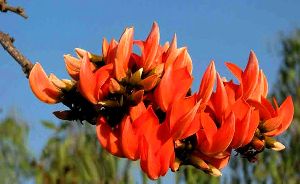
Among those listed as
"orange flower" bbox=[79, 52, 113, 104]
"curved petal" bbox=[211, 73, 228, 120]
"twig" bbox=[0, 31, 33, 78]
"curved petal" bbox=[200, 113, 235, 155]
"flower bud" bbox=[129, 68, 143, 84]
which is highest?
"twig" bbox=[0, 31, 33, 78]

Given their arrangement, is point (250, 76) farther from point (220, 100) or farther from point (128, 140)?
point (128, 140)

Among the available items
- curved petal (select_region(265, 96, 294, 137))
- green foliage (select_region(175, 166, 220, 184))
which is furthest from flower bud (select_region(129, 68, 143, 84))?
green foliage (select_region(175, 166, 220, 184))

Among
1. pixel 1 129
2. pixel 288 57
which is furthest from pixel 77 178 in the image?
pixel 288 57

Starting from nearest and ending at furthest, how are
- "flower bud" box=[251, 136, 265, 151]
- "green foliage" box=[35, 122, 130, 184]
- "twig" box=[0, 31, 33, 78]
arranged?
"twig" box=[0, 31, 33, 78]
"flower bud" box=[251, 136, 265, 151]
"green foliage" box=[35, 122, 130, 184]

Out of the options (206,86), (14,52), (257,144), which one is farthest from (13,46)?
(257,144)

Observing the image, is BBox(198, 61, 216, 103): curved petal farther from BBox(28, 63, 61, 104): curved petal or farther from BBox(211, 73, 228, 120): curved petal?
BBox(28, 63, 61, 104): curved petal

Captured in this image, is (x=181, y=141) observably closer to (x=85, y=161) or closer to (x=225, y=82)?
(x=225, y=82)

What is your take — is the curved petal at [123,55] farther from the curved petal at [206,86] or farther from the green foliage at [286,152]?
the green foliage at [286,152]
